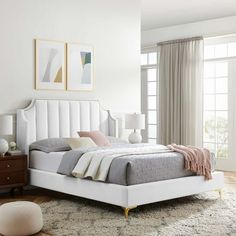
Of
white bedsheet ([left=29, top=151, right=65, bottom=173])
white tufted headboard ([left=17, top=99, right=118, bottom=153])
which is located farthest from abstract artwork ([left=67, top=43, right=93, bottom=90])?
white bedsheet ([left=29, top=151, right=65, bottom=173])

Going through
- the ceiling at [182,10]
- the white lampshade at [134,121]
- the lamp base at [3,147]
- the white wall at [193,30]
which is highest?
the ceiling at [182,10]

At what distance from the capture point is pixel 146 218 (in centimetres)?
458

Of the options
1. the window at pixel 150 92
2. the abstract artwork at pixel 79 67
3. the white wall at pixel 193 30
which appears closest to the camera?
the abstract artwork at pixel 79 67

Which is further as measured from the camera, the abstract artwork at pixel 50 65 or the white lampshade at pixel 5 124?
the abstract artwork at pixel 50 65

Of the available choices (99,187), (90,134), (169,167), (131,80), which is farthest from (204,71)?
(99,187)

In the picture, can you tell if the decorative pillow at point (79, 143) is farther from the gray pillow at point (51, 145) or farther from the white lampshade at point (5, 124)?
the white lampshade at point (5, 124)

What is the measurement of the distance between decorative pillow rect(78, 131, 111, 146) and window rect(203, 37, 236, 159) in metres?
2.61

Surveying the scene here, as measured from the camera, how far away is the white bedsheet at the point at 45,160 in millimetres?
5559

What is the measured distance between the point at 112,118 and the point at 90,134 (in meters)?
0.79

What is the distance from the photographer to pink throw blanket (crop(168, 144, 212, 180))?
5.29 meters

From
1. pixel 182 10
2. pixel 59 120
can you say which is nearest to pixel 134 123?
pixel 59 120

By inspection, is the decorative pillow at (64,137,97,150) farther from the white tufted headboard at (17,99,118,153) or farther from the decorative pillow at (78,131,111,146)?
the white tufted headboard at (17,99,118,153)

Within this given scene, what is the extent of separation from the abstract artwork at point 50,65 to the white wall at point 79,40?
3.2 inches

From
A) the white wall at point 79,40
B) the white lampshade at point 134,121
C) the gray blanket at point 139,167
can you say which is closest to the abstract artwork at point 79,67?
the white wall at point 79,40
